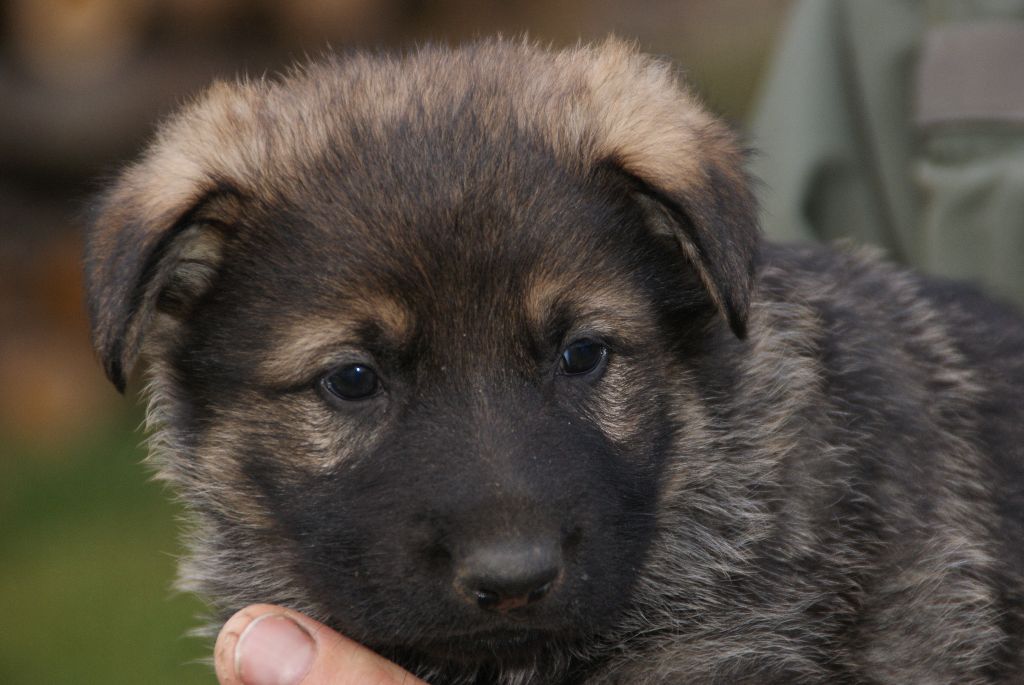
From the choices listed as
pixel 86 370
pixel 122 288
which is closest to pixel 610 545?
pixel 122 288

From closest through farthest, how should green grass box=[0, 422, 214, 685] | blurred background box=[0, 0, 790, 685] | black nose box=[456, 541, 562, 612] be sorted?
black nose box=[456, 541, 562, 612]
green grass box=[0, 422, 214, 685]
blurred background box=[0, 0, 790, 685]

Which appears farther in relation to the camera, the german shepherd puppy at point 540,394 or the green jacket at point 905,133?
the green jacket at point 905,133

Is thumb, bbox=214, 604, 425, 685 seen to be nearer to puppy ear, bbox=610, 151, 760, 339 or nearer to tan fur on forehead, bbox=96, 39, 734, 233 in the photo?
tan fur on forehead, bbox=96, 39, 734, 233

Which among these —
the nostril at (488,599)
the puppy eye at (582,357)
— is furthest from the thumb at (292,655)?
the puppy eye at (582,357)

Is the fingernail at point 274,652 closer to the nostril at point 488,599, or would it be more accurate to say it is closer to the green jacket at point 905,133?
the nostril at point 488,599

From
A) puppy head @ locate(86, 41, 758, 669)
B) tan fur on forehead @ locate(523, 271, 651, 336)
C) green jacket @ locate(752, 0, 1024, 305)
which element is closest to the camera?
puppy head @ locate(86, 41, 758, 669)

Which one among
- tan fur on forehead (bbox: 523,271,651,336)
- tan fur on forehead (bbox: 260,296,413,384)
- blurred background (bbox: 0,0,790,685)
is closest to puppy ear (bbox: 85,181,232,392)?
tan fur on forehead (bbox: 260,296,413,384)
